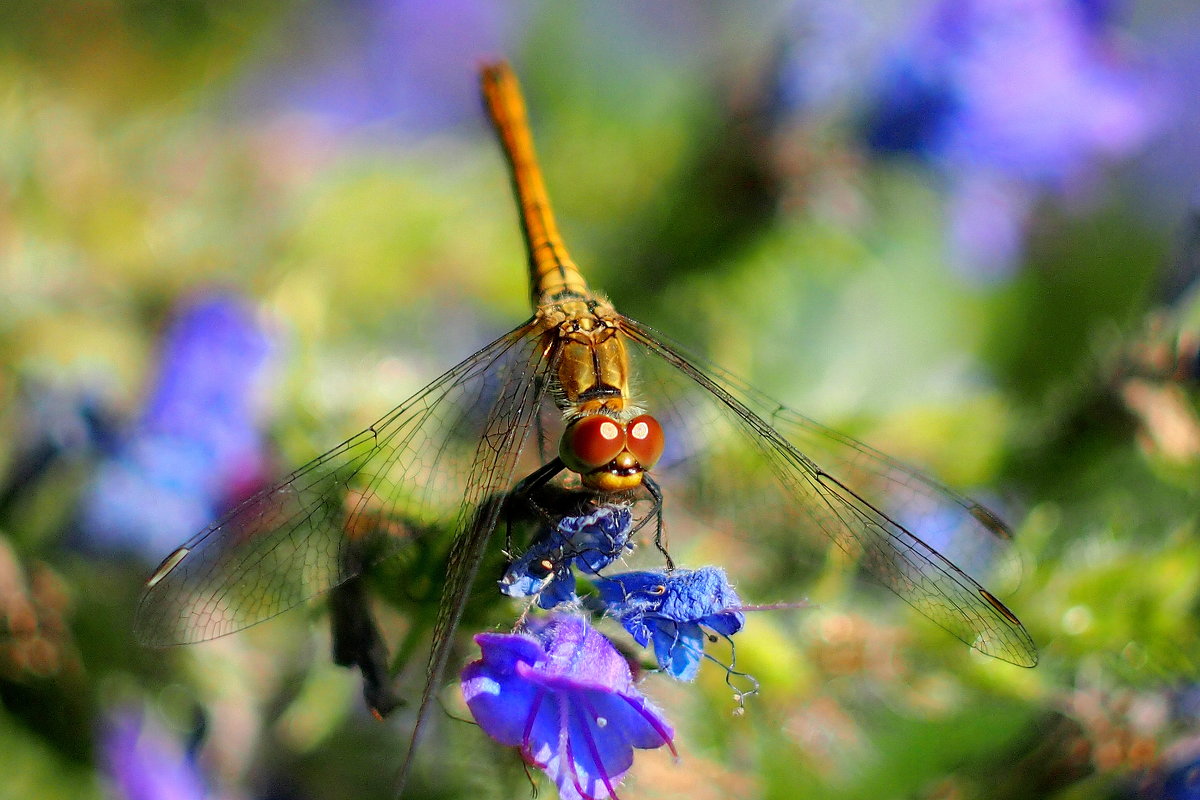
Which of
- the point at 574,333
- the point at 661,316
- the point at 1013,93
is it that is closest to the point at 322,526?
the point at 574,333

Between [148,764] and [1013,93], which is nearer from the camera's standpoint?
[148,764]

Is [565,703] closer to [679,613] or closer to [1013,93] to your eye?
[679,613]

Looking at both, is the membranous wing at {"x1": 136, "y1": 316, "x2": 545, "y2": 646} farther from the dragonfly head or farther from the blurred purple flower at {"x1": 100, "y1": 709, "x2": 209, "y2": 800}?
the blurred purple flower at {"x1": 100, "y1": 709, "x2": 209, "y2": 800}

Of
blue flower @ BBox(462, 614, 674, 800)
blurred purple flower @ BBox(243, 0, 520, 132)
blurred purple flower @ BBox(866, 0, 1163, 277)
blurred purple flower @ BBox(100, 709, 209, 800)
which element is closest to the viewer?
blue flower @ BBox(462, 614, 674, 800)

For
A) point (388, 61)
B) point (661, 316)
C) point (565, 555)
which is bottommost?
point (565, 555)

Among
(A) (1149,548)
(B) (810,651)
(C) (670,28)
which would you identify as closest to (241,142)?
Result: (C) (670,28)

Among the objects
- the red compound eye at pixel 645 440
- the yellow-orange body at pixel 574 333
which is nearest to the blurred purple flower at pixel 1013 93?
the yellow-orange body at pixel 574 333

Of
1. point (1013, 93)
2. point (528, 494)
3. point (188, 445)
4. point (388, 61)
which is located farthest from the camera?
point (388, 61)

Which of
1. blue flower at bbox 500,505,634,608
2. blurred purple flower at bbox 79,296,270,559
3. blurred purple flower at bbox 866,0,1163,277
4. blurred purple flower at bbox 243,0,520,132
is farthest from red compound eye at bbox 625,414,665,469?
blurred purple flower at bbox 243,0,520,132

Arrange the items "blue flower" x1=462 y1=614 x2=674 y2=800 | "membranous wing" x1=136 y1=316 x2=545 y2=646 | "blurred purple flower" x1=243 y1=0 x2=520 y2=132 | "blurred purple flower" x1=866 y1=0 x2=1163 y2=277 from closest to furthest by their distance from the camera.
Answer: "blue flower" x1=462 y1=614 x2=674 y2=800, "membranous wing" x1=136 y1=316 x2=545 y2=646, "blurred purple flower" x1=866 y1=0 x2=1163 y2=277, "blurred purple flower" x1=243 y1=0 x2=520 y2=132
